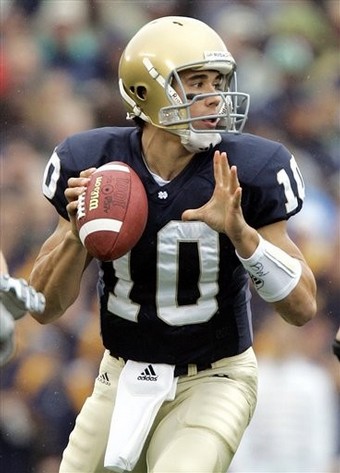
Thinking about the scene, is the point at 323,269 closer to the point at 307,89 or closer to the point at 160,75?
the point at 307,89

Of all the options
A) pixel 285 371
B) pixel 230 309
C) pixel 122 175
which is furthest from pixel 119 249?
Answer: pixel 285 371

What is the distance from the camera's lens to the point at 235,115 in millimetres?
3541

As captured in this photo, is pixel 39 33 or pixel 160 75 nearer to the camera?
pixel 160 75

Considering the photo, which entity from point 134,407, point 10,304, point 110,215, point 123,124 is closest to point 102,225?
point 110,215

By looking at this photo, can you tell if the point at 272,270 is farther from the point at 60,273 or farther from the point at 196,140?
the point at 60,273

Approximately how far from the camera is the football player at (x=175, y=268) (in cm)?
352

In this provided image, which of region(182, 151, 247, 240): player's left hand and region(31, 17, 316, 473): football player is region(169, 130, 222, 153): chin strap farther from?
region(182, 151, 247, 240): player's left hand

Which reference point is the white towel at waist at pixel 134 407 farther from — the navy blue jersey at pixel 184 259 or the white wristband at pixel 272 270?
the white wristband at pixel 272 270

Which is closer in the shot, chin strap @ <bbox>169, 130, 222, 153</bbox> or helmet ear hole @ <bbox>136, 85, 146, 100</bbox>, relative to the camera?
chin strap @ <bbox>169, 130, 222, 153</bbox>

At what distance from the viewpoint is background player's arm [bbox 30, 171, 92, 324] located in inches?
135

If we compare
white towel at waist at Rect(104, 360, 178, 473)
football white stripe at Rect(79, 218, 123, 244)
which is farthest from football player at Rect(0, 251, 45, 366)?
white towel at waist at Rect(104, 360, 178, 473)

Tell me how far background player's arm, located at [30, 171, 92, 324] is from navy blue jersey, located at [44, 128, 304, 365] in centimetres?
12

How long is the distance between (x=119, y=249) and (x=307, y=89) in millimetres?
2452

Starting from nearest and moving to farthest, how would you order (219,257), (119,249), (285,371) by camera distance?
(119,249), (219,257), (285,371)
